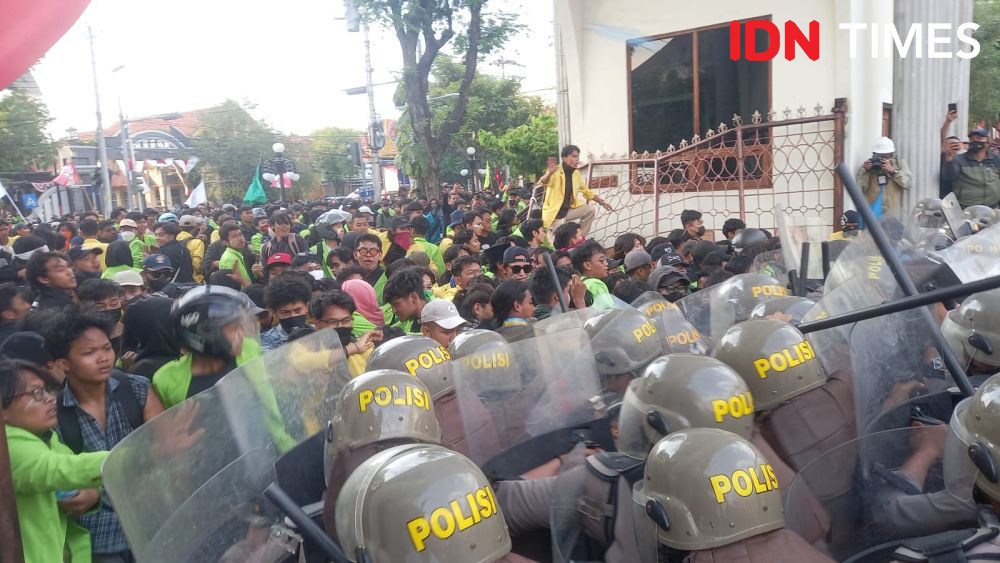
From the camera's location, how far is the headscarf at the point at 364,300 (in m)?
5.55

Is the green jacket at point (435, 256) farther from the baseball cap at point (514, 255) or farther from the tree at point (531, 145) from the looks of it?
the tree at point (531, 145)

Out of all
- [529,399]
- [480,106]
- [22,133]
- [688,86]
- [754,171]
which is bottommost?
[529,399]

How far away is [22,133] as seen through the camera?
985 inches

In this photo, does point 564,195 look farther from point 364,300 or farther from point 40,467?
point 40,467

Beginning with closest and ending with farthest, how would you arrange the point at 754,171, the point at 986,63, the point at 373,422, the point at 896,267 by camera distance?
the point at 373,422 < the point at 896,267 < the point at 754,171 < the point at 986,63

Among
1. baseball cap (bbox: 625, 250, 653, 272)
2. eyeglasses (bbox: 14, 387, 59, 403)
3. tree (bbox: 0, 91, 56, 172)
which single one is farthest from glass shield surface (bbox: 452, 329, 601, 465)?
tree (bbox: 0, 91, 56, 172)

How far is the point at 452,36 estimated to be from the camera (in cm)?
1812

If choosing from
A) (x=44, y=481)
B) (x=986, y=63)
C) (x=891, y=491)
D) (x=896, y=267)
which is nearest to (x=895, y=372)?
(x=896, y=267)

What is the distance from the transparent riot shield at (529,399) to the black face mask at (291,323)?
5.44 ft

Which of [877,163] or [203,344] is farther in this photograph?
[877,163]

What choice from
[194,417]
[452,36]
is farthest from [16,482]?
[452,36]

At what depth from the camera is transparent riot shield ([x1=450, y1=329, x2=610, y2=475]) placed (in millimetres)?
3107

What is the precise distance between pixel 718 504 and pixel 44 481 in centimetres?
202

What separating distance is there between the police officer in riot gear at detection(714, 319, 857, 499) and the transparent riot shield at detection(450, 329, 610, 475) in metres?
0.63
